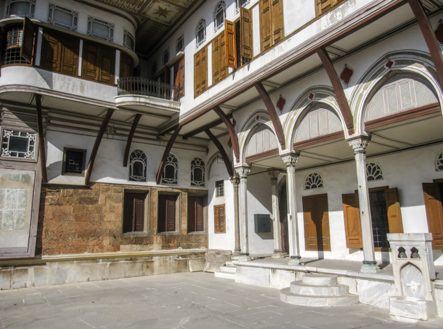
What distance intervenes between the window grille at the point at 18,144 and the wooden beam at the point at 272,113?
330 inches

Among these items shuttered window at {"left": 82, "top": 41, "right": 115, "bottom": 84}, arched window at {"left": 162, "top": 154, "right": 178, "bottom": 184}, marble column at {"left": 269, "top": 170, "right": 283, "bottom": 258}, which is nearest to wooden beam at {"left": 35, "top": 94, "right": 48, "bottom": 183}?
shuttered window at {"left": 82, "top": 41, "right": 115, "bottom": 84}

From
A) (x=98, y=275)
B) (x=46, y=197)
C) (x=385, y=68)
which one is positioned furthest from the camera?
(x=46, y=197)

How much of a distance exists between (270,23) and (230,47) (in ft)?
5.19

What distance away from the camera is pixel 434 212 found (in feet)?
30.4

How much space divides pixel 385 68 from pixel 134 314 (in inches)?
291

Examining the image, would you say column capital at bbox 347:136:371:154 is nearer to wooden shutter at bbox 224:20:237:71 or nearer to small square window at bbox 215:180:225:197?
wooden shutter at bbox 224:20:237:71

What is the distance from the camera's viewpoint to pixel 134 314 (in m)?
7.09

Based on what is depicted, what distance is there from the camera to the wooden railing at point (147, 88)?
1386 cm

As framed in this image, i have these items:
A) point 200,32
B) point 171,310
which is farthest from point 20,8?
point 171,310

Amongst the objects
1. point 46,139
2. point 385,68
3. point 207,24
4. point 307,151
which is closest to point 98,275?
point 46,139

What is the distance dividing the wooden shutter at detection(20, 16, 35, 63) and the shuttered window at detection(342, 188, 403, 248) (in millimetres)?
11139

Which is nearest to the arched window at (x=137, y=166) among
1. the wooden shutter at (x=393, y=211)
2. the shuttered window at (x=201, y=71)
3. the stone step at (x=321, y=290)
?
the shuttered window at (x=201, y=71)

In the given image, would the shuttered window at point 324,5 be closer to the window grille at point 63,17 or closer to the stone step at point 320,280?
the stone step at point 320,280

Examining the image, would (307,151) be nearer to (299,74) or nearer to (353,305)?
(299,74)
